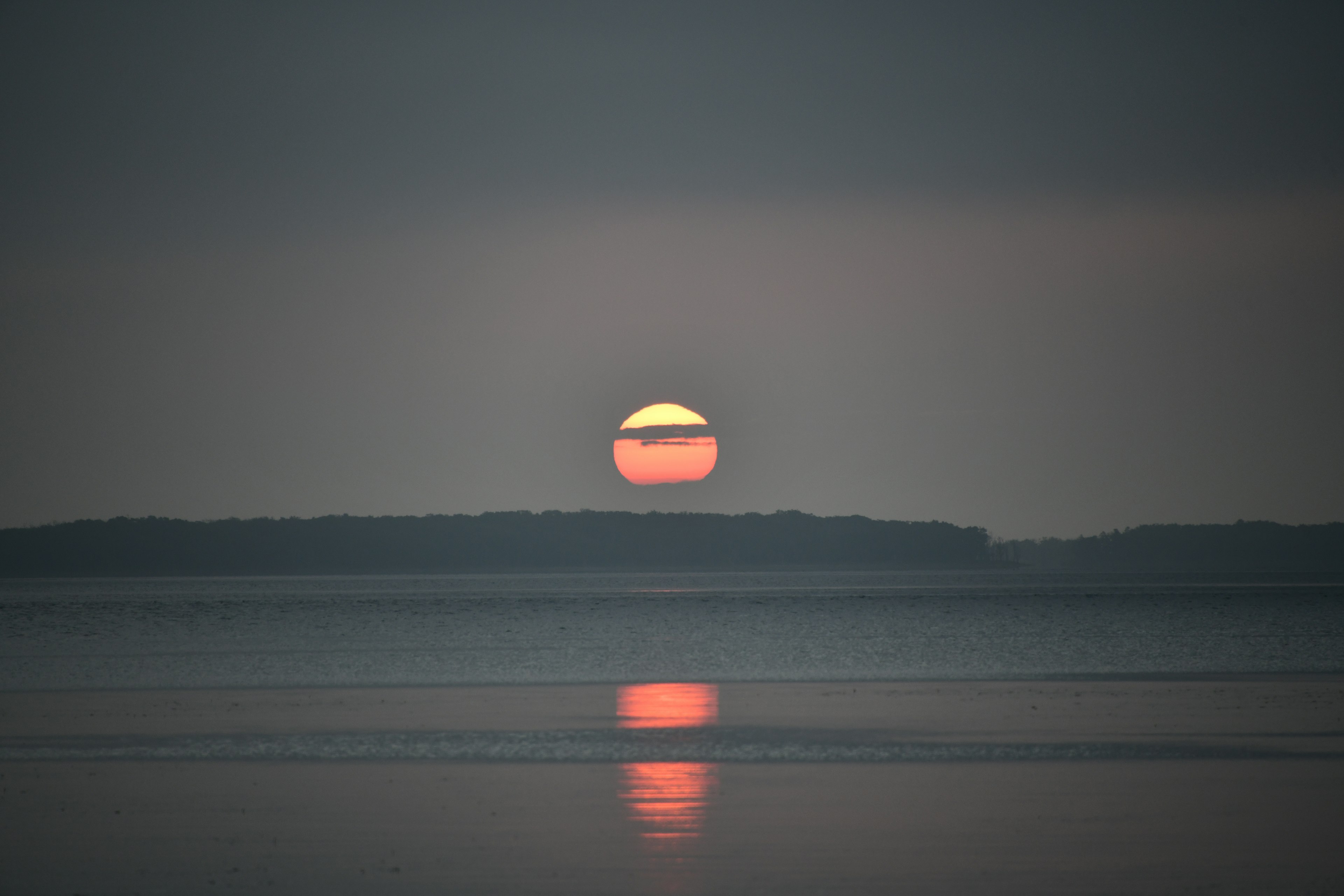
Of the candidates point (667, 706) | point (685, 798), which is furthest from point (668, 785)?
point (667, 706)

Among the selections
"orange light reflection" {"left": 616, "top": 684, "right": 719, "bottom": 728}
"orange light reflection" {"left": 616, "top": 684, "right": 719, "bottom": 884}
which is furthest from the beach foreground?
"orange light reflection" {"left": 616, "top": 684, "right": 719, "bottom": 728}

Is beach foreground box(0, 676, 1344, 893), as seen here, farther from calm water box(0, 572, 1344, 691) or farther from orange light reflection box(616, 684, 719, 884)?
calm water box(0, 572, 1344, 691)

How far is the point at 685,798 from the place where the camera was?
16.5 meters

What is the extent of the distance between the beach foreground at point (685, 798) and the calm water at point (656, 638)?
9759 mm

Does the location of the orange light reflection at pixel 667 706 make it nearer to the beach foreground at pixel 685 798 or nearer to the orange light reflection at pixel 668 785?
the orange light reflection at pixel 668 785

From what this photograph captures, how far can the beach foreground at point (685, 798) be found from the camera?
12812 millimetres

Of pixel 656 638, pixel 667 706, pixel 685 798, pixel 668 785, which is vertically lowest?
pixel 685 798

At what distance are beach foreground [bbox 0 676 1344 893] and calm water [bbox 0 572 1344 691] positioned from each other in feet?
32.0

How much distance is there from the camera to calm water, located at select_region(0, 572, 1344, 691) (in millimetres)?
37250

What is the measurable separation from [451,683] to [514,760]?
14.7m

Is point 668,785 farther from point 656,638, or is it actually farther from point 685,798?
point 656,638

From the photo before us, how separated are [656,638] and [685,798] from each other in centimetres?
3779

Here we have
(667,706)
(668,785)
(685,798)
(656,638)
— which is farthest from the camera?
(656,638)

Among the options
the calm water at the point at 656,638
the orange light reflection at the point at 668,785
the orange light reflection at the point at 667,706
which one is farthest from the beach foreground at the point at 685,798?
the calm water at the point at 656,638
